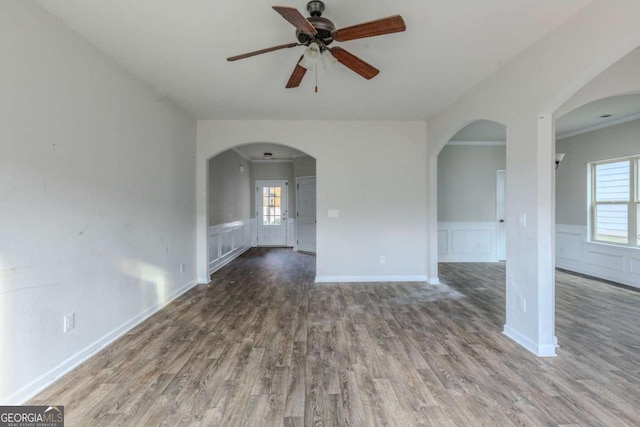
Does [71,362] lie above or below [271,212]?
below

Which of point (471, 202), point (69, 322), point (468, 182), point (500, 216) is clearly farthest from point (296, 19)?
point (500, 216)

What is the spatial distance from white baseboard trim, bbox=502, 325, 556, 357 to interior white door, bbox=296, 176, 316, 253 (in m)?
5.31

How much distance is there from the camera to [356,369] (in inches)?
88.4

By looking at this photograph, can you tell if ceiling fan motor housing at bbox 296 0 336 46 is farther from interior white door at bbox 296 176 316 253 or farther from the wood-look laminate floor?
interior white door at bbox 296 176 316 253

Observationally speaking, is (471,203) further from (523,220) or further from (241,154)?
(241,154)

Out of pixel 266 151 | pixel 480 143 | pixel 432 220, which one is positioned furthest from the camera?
pixel 266 151

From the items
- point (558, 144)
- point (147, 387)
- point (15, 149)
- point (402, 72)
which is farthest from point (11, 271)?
point (558, 144)

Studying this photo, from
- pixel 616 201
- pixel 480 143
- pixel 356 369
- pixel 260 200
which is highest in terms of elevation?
pixel 480 143

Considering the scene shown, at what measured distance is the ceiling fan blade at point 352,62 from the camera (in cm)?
217

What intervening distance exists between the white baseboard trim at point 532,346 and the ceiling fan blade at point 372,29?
2.74 metres

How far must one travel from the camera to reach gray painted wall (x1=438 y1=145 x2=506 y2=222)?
6371 mm

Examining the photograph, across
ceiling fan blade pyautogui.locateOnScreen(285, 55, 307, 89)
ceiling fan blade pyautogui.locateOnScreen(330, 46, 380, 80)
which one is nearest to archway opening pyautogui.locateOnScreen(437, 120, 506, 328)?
ceiling fan blade pyautogui.locateOnScreen(330, 46, 380, 80)

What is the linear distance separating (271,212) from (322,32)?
287 inches

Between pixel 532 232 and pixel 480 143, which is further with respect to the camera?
pixel 480 143
